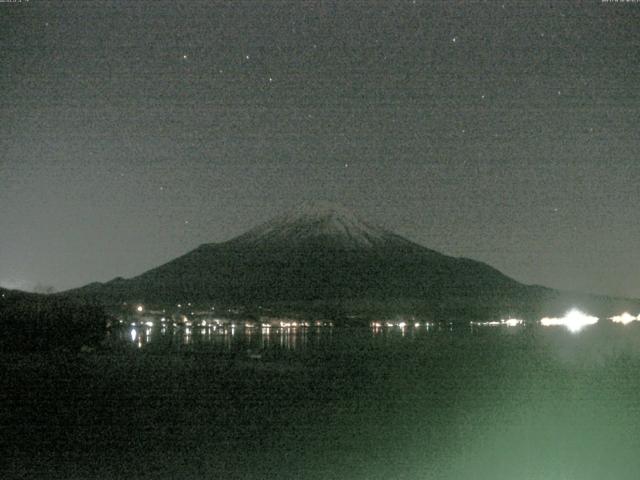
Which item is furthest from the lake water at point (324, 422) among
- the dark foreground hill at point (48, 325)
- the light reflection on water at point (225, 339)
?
the light reflection on water at point (225, 339)

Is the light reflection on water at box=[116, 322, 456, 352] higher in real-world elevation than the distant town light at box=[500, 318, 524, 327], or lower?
lower

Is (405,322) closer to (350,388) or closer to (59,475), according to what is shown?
(350,388)

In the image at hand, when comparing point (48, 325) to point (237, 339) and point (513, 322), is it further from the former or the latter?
point (513, 322)

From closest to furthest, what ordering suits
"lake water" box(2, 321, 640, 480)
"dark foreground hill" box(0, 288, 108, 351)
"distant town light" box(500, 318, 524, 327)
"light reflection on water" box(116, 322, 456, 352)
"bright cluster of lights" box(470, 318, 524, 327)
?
"lake water" box(2, 321, 640, 480)
"dark foreground hill" box(0, 288, 108, 351)
"light reflection on water" box(116, 322, 456, 352)
"distant town light" box(500, 318, 524, 327)
"bright cluster of lights" box(470, 318, 524, 327)

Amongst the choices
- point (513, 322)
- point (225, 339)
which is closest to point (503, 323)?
point (513, 322)

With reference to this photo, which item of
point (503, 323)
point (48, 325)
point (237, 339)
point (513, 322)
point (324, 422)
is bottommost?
point (324, 422)

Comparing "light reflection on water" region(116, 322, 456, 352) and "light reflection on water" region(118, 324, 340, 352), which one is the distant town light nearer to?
"light reflection on water" region(116, 322, 456, 352)

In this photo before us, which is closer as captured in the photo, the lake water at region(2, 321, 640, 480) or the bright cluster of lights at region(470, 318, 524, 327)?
the lake water at region(2, 321, 640, 480)

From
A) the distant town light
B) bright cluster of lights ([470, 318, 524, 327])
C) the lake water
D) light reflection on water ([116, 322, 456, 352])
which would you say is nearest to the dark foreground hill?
light reflection on water ([116, 322, 456, 352])

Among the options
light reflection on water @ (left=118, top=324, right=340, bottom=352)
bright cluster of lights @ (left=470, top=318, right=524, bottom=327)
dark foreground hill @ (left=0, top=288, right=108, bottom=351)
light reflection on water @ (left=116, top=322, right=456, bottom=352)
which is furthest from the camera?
bright cluster of lights @ (left=470, top=318, right=524, bottom=327)
